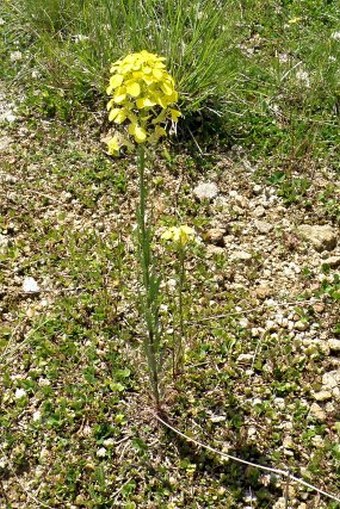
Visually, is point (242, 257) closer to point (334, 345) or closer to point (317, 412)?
point (334, 345)

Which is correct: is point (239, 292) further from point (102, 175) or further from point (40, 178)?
point (40, 178)

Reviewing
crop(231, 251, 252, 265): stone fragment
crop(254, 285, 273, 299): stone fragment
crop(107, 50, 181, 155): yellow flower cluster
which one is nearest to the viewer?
crop(107, 50, 181, 155): yellow flower cluster

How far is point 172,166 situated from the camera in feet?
11.0

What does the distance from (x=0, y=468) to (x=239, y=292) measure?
126 centimetres

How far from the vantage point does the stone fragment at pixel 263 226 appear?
311 cm

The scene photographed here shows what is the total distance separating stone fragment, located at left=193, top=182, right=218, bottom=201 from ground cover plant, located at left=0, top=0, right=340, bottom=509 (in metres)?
0.01

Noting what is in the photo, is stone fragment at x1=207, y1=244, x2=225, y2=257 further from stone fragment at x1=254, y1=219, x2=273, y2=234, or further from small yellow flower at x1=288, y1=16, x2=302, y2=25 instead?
small yellow flower at x1=288, y1=16, x2=302, y2=25

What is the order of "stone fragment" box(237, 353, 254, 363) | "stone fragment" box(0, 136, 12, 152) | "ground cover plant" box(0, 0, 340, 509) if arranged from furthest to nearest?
"stone fragment" box(0, 136, 12, 152) → "stone fragment" box(237, 353, 254, 363) → "ground cover plant" box(0, 0, 340, 509)

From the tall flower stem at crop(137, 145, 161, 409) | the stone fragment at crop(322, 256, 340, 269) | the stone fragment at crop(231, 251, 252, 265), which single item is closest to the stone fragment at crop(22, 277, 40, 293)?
the tall flower stem at crop(137, 145, 161, 409)

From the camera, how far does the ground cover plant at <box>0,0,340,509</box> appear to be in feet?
7.67

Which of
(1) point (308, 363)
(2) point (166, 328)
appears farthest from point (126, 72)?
(1) point (308, 363)

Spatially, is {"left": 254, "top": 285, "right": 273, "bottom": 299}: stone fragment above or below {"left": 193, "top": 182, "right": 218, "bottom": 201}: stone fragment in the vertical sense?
below

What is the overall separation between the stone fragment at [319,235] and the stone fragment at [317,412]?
852mm

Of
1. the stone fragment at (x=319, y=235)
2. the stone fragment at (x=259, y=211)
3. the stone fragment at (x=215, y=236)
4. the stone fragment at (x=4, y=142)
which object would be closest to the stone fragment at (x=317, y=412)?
the stone fragment at (x=319, y=235)
